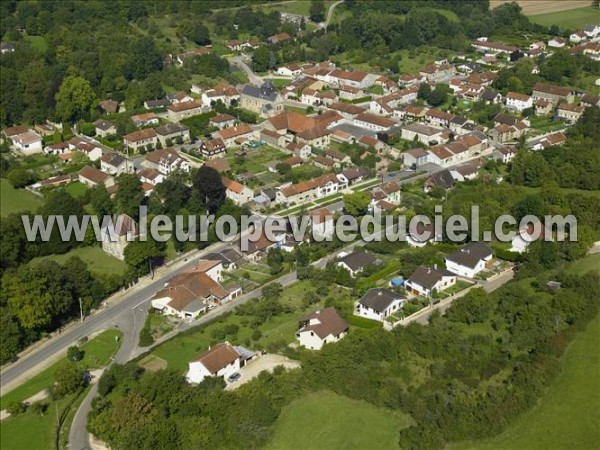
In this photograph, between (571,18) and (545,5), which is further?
(545,5)

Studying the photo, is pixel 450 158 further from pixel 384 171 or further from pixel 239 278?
pixel 239 278

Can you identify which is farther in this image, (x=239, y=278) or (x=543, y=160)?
(x=543, y=160)

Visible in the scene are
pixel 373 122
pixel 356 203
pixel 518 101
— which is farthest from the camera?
pixel 518 101

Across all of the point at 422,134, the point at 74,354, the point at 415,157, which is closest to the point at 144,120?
the point at 422,134

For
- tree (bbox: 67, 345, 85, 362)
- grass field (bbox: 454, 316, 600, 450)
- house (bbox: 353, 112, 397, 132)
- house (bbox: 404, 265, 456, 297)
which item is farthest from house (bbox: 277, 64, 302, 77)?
grass field (bbox: 454, 316, 600, 450)

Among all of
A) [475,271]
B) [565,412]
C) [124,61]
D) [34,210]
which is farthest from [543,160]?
[124,61]

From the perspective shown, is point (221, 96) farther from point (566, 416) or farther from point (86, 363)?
point (566, 416)
